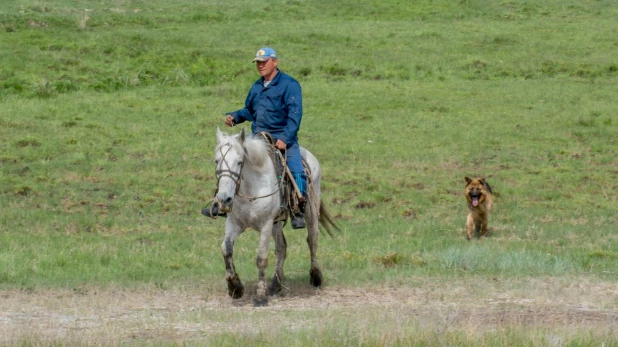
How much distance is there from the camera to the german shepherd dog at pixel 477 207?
51.9ft

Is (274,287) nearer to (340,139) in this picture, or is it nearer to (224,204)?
(224,204)

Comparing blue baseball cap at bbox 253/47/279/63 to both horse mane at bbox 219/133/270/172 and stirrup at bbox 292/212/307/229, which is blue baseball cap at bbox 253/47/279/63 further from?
stirrup at bbox 292/212/307/229

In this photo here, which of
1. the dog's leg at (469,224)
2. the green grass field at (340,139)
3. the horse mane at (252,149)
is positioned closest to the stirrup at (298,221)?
the horse mane at (252,149)

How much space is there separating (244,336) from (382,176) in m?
11.7

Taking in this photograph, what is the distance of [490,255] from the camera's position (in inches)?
525

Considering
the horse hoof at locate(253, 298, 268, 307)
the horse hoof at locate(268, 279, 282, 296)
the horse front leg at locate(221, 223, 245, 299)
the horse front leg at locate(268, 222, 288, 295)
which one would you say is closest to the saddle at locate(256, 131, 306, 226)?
the horse front leg at locate(268, 222, 288, 295)

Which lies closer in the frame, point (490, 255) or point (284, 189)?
point (284, 189)

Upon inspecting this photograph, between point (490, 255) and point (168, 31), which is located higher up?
point (168, 31)

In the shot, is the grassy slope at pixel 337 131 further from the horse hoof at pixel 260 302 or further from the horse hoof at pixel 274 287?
the horse hoof at pixel 260 302

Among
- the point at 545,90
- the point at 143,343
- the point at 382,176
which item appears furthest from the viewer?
the point at 545,90

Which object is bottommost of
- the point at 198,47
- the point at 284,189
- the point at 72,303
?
the point at 72,303

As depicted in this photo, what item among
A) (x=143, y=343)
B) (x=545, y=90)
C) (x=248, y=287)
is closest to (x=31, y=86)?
(x=545, y=90)

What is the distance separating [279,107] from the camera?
1128 cm

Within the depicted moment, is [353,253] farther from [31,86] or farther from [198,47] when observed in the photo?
[198,47]
